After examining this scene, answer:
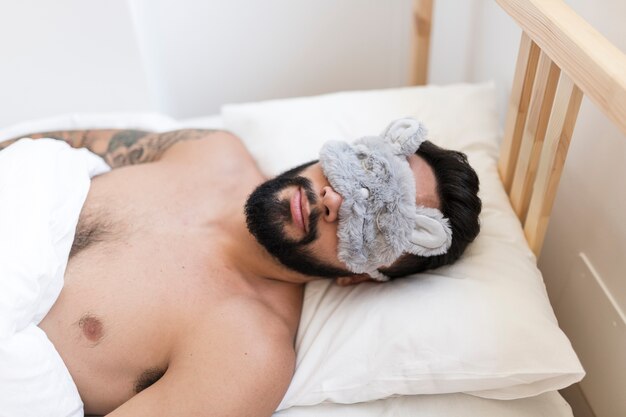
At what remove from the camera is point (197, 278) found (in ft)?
3.62

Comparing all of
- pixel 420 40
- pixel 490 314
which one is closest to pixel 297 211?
pixel 490 314

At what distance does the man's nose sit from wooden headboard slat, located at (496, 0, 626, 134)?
17.0 inches

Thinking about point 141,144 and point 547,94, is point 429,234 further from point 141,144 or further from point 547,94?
point 141,144

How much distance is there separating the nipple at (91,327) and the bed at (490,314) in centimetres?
37

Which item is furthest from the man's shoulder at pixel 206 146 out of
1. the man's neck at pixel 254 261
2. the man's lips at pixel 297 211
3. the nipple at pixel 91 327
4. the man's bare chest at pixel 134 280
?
the nipple at pixel 91 327

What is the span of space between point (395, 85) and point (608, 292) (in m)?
1.18

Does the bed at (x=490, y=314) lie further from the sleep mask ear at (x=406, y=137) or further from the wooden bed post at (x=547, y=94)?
the sleep mask ear at (x=406, y=137)

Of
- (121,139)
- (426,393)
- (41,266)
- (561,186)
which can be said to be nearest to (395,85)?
(561,186)

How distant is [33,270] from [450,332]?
2.41 ft

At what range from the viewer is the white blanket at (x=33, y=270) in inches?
34.8

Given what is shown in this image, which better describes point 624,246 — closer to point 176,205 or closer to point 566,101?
point 566,101

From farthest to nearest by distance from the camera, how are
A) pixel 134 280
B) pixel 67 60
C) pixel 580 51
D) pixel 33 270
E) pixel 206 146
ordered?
pixel 67 60
pixel 206 146
pixel 134 280
pixel 33 270
pixel 580 51

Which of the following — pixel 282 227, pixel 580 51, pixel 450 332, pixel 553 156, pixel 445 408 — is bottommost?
pixel 445 408

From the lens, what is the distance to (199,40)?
183 centimetres
